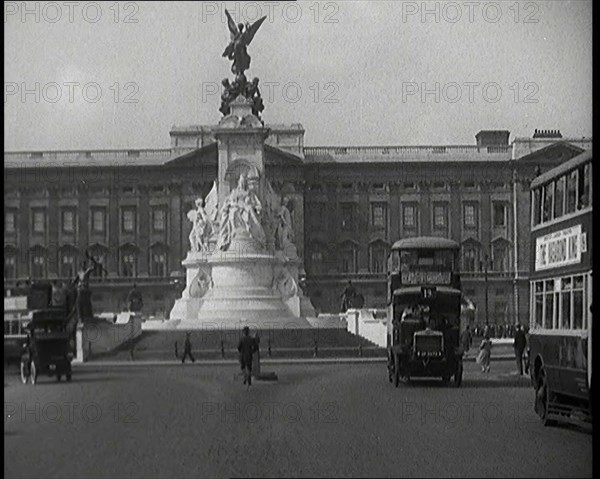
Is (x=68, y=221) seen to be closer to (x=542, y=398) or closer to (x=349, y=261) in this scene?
(x=349, y=261)

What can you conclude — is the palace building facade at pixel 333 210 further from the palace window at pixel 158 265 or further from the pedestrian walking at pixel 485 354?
the pedestrian walking at pixel 485 354

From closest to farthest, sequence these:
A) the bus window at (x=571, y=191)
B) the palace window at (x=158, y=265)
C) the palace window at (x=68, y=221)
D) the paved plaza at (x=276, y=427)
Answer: the paved plaza at (x=276, y=427) → the bus window at (x=571, y=191) → the palace window at (x=68, y=221) → the palace window at (x=158, y=265)

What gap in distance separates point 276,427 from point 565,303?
2172mm

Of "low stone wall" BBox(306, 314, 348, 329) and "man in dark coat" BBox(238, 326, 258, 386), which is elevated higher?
"low stone wall" BBox(306, 314, 348, 329)

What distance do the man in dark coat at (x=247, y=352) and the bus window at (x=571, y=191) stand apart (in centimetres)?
237

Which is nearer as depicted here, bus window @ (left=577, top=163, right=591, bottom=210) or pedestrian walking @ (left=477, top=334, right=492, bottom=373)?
bus window @ (left=577, top=163, right=591, bottom=210)

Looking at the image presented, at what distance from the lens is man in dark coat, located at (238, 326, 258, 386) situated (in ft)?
24.7

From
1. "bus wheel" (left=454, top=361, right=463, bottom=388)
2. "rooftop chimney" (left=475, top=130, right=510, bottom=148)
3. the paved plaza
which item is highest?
"rooftop chimney" (left=475, top=130, right=510, bottom=148)

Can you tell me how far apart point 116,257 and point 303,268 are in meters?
1.39

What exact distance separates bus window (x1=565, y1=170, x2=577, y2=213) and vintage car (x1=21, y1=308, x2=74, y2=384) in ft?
11.7

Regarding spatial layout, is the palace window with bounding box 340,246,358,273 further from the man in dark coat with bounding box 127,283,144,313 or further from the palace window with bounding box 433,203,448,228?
the man in dark coat with bounding box 127,283,144,313

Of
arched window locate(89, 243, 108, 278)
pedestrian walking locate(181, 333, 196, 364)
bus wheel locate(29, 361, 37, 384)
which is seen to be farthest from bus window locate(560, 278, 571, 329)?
bus wheel locate(29, 361, 37, 384)

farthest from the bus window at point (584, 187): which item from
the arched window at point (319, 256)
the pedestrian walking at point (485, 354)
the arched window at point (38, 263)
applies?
the arched window at point (38, 263)

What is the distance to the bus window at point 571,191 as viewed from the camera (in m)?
7.40
